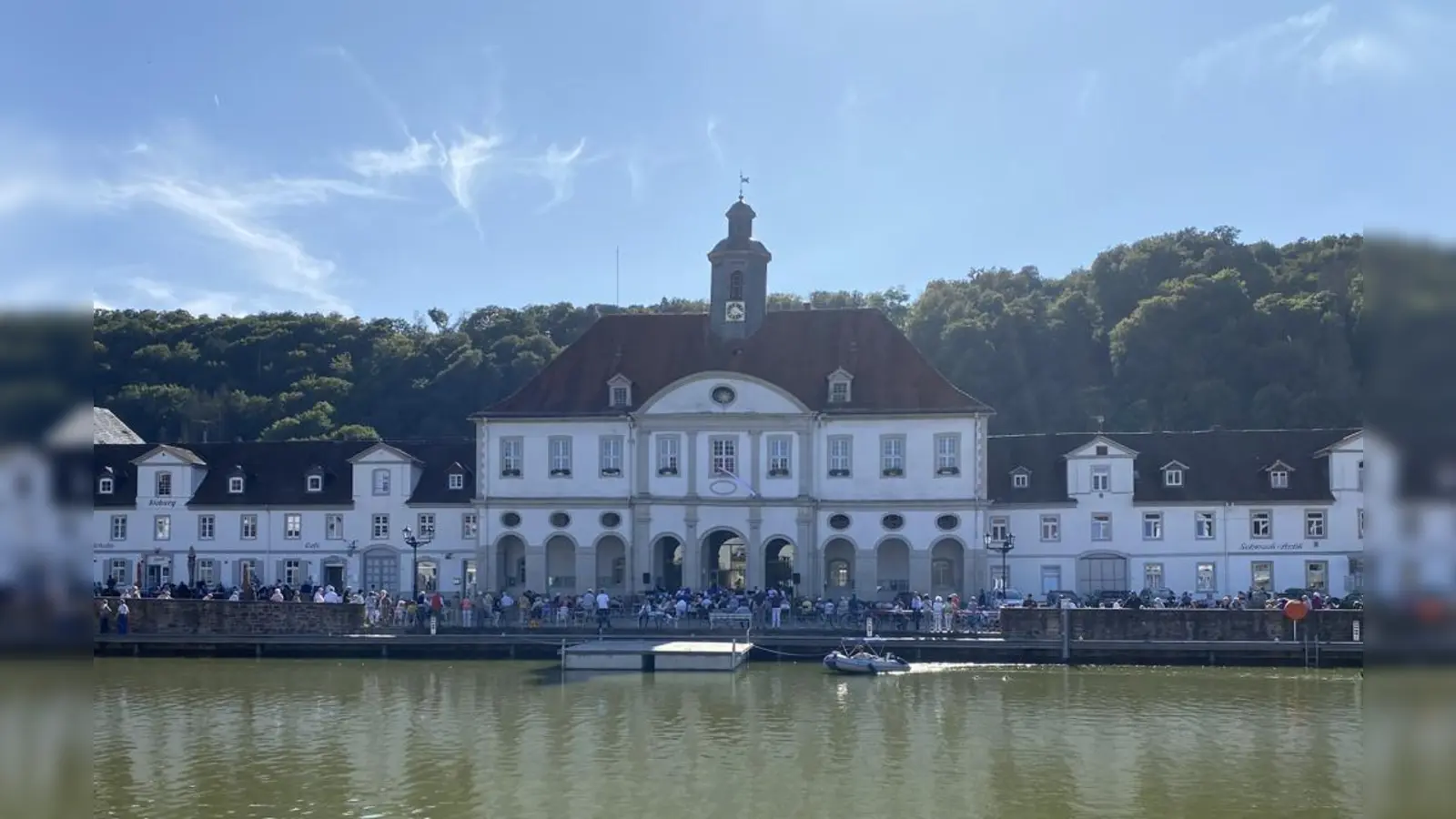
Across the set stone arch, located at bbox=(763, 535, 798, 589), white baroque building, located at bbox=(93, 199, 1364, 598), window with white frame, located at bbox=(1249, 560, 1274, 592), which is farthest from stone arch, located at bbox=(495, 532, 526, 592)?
window with white frame, located at bbox=(1249, 560, 1274, 592)

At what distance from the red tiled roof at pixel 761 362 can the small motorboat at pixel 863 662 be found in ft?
40.6

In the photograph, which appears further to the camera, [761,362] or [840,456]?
[761,362]

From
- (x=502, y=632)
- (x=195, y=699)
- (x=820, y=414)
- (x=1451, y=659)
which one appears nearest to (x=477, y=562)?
(x=502, y=632)

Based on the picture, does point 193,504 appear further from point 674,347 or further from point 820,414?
point 820,414

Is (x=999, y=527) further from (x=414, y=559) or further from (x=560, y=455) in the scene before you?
(x=414, y=559)

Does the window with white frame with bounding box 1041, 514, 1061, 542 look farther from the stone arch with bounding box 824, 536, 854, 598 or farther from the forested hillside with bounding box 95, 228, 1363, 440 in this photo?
the forested hillside with bounding box 95, 228, 1363, 440

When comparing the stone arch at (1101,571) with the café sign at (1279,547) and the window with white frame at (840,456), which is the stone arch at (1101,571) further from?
the window with white frame at (840,456)

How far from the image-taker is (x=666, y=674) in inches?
1359

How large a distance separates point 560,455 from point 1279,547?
958 inches

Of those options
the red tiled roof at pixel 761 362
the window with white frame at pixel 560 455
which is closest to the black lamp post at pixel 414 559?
the red tiled roof at pixel 761 362

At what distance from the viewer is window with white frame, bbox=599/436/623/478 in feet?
153

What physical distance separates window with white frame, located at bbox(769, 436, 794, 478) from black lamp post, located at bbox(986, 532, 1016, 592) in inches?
277

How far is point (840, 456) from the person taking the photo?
151 feet

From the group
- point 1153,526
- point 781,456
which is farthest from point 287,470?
point 1153,526
